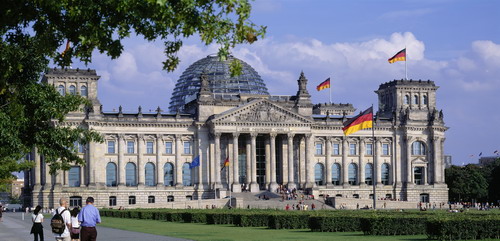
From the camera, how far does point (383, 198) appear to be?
434ft

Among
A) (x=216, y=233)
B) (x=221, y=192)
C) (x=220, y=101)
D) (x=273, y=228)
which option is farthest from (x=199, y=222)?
(x=220, y=101)

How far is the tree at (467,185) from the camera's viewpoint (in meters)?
146

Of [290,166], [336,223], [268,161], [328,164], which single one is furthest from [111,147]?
[336,223]

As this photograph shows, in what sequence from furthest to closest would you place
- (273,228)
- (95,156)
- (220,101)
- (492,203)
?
(492,203)
(220,101)
(95,156)
(273,228)

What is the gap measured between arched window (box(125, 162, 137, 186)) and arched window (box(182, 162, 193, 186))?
7.69 m

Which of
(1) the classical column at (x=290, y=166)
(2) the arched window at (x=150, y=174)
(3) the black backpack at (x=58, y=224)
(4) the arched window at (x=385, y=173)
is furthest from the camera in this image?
(4) the arched window at (x=385, y=173)

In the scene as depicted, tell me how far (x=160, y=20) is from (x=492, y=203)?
132 metres

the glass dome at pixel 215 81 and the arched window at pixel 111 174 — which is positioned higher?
the glass dome at pixel 215 81

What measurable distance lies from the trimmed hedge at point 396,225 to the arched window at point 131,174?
256 feet

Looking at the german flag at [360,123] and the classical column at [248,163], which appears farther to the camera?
the classical column at [248,163]

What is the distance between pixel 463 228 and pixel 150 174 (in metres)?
86.9

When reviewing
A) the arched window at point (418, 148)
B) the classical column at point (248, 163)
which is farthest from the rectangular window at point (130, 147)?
the arched window at point (418, 148)

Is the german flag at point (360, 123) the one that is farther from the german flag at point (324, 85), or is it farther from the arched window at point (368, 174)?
the arched window at point (368, 174)

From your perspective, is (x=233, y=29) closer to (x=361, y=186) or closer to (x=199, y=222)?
(x=199, y=222)
